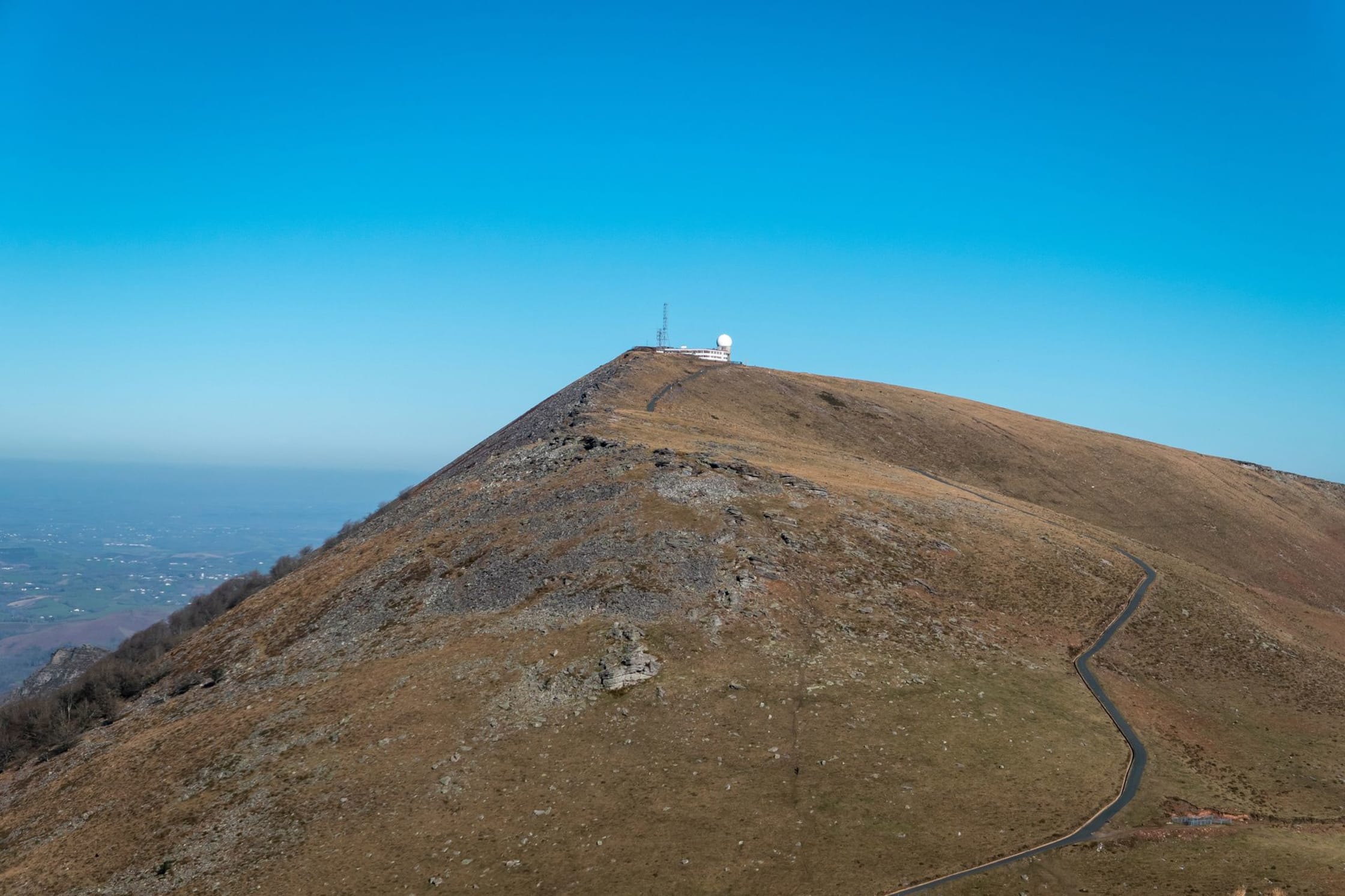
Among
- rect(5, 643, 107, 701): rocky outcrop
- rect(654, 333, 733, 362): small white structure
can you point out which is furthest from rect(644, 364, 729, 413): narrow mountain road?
rect(5, 643, 107, 701): rocky outcrop

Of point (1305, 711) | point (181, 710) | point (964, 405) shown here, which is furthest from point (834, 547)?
point (964, 405)

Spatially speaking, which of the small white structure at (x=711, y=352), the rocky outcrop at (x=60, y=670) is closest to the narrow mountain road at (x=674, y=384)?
the small white structure at (x=711, y=352)

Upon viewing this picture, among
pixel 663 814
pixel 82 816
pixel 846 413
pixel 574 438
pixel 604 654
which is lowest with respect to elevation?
pixel 82 816

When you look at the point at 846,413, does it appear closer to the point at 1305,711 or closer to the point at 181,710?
the point at 1305,711

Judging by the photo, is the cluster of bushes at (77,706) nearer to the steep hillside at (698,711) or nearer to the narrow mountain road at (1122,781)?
the steep hillside at (698,711)

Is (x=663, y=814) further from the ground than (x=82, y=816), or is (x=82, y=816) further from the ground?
(x=663, y=814)
